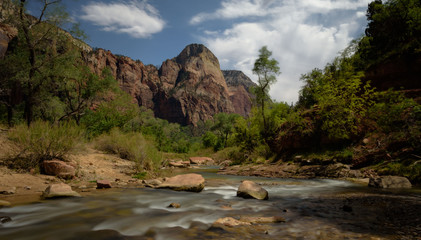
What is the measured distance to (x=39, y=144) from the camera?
26.9ft

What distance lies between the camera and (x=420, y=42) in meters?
15.3

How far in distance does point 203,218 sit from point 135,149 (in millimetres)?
9143

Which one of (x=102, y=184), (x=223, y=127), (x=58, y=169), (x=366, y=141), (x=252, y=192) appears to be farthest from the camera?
(x=223, y=127)

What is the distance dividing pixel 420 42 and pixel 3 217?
A: 77.6 ft

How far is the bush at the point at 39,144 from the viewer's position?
8031mm

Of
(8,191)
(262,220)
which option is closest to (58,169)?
(8,191)

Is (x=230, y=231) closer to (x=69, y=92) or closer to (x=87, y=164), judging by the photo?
(x=87, y=164)

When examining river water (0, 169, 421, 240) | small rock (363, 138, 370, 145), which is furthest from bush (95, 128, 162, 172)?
small rock (363, 138, 370, 145)

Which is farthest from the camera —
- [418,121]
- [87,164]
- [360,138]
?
[360,138]

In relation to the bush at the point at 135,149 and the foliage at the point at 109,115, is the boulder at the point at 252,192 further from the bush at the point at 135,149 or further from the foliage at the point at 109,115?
the foliage at the point at 109,115

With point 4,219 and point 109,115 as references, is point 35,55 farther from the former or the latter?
point 4,219

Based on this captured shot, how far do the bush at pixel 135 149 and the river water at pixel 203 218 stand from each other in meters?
6.20

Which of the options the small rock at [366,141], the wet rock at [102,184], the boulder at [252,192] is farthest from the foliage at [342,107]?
the wet rock at [102,184]

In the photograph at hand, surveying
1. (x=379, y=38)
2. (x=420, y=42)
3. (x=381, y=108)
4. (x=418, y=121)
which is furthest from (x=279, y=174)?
(x=379, y=38)
